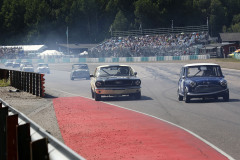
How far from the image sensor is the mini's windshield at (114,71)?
854 inches

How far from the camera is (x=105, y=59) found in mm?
85250

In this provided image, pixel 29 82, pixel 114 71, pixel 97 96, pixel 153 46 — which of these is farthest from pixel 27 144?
pixel 153 46

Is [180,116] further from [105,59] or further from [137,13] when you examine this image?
[137,13]

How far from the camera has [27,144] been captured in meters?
4.25

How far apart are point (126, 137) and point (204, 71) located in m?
8.91

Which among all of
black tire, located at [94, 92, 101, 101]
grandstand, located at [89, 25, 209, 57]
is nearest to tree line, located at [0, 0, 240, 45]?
grandstand, located at [89, 25, 209, 57]

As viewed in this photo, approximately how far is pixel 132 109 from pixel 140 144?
7.38 m

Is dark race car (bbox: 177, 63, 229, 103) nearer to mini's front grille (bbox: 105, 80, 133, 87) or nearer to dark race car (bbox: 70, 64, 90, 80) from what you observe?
mini's front grille (bbox: 105, 80, 133, 87)

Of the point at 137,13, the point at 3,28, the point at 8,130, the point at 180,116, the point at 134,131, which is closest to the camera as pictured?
the point at 8,130

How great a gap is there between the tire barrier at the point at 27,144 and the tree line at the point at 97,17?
5194 inches

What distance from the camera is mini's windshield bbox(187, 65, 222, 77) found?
19328mm

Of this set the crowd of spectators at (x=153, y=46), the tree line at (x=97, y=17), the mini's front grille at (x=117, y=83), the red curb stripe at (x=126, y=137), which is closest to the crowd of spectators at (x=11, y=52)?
the tree line at (x=97, y=17)

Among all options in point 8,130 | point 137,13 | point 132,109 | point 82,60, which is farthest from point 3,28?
point 8,130

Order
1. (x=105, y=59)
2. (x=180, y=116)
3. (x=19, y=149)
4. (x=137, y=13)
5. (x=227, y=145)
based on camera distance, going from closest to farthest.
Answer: (x=19, y=149) < (x=227, y=145) < (x=180, y=116) < (x=105, y=59) < (x=137, y=13)
